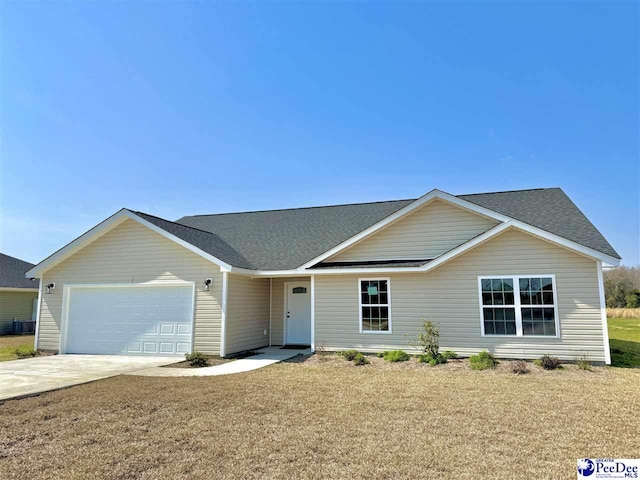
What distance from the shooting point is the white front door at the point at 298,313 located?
587 inches

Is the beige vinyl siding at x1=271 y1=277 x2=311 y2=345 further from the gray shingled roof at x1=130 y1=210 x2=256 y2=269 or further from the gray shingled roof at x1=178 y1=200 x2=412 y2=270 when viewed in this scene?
the gray shingled roof at x1=130 y1=210 x2=256 y2=269

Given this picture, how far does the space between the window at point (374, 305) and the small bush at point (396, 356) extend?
0.86 meters

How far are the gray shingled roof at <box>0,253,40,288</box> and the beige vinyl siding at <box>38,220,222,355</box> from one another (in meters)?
11.7

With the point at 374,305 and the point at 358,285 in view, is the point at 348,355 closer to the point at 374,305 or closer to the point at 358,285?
the point at 374,305

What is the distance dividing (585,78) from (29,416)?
61.1 feet

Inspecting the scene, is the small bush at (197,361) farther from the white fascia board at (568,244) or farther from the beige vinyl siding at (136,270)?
the white fascia board at (568,244)

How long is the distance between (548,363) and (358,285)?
5530mm

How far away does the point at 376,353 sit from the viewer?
12.1m

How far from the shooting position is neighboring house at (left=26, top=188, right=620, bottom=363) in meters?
10.8

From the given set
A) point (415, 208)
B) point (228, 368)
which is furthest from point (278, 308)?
point (415, 208)

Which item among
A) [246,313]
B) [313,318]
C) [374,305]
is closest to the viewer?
[374,305]

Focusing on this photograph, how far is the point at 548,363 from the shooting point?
987 cm

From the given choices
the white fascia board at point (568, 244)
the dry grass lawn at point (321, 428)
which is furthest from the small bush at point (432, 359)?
the white fascia board at point (568, 244)

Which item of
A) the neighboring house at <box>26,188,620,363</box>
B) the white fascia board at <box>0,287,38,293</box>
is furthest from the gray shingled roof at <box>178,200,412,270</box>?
the white fascia board at <box>0,287,38,293</box>
